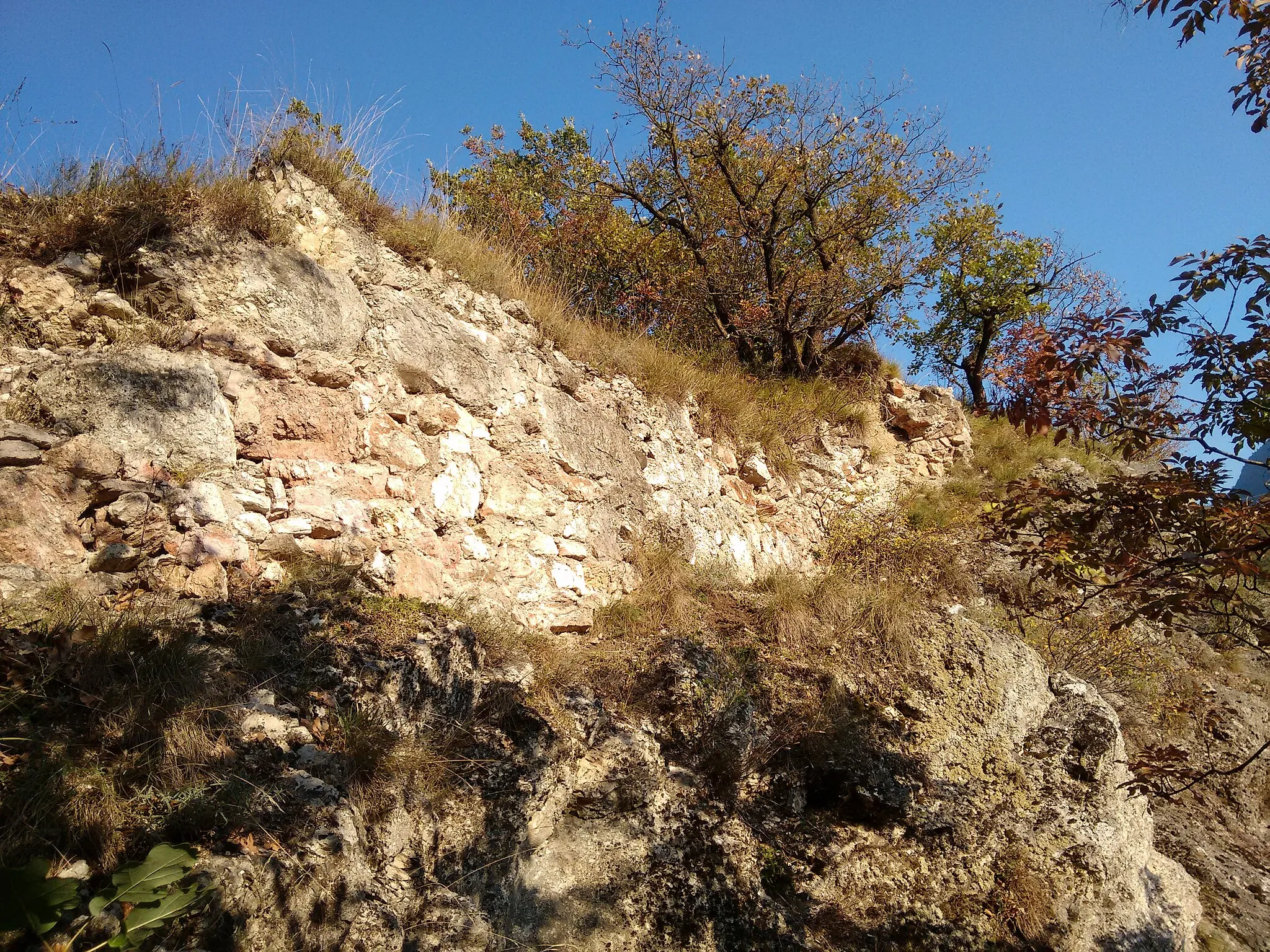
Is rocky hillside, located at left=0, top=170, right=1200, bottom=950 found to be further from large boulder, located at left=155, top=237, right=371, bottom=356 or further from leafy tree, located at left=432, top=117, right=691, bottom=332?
leafy tree, located at left=432, top=117, right=691, bottom=332

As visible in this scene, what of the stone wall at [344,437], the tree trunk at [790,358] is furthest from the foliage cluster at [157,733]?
the tree trunk at [790,358]

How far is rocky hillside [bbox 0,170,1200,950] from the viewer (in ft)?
10.6

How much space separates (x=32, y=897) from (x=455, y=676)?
87.7 inches

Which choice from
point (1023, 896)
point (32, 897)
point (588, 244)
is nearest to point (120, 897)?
point (32, 897)

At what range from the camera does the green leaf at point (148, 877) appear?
2295mm

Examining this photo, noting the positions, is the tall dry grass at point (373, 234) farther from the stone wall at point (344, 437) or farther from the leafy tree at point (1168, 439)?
the leafy tree at point (1168, 439)

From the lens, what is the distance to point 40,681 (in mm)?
2881

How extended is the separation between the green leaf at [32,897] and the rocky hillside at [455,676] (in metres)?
0.17

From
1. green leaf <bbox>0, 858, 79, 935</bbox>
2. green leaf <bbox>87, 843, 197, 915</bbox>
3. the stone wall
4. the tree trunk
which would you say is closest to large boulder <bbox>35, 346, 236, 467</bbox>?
the stone wall

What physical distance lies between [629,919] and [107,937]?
2356mm

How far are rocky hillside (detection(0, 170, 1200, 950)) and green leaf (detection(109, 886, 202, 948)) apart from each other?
7 centimetres

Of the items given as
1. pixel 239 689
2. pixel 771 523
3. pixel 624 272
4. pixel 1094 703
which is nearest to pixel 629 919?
pixel 239 689

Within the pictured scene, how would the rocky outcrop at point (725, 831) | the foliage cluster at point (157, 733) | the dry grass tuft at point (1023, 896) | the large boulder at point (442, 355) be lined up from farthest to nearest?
1. the large boulder at point (442, 355)
2. the dry grass tuft at point (1023, 896)
3. the rocky outcrop at point (725, 831)
4. the foliage cluster at point (157, 733)

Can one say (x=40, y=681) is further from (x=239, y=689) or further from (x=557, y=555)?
(x=557, y=555)
